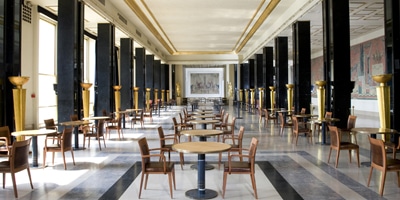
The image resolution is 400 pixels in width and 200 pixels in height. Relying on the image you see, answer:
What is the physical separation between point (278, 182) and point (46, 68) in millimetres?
12164

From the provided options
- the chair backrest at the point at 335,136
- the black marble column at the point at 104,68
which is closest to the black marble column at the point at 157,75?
the black marble column at the point at 104,68

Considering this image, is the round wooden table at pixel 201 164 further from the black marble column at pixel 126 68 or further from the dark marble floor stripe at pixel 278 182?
the black marble column at pixel 126 68

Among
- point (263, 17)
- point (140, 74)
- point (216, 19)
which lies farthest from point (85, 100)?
point (140, 74)

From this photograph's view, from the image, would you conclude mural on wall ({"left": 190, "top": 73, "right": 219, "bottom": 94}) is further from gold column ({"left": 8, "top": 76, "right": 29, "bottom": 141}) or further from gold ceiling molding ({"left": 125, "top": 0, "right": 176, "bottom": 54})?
gold column ({"left": 8, "top": 76, "right": 29, "bottom": 141})

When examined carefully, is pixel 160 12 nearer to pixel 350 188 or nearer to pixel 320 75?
pixel 350 188

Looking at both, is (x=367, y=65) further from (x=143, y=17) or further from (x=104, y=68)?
(x=104, y=68)

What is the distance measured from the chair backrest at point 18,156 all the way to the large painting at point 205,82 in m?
30.9

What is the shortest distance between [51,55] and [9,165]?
11152 mm

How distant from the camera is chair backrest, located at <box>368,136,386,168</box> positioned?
4.45 metres

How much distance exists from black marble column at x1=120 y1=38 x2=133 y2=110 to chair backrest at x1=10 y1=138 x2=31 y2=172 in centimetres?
1200

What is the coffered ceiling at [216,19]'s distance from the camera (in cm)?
1225

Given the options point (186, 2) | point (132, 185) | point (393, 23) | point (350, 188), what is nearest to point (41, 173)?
point (132, 185)

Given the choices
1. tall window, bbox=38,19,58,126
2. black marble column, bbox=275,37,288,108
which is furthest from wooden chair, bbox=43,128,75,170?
black marble column, bbox=275,37,288,108

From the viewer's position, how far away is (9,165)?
4.57 m
